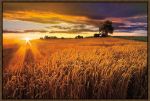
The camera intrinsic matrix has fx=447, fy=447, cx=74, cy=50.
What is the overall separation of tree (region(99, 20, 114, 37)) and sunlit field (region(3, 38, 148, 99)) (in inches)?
3.7

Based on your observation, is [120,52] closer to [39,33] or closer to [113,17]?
[113,17]

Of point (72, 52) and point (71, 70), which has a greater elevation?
point (72, 52)

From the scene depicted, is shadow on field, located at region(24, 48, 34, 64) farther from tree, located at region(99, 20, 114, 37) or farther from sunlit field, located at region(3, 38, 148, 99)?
tree, located at region(99, 20, 114, 37)

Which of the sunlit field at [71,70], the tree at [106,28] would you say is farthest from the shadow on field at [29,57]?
the tree at [106,28]

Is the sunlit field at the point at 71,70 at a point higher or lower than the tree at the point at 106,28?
lower

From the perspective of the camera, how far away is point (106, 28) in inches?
189

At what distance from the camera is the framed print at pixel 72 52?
15.6 ft

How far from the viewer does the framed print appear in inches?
187

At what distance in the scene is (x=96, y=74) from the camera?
4.80m

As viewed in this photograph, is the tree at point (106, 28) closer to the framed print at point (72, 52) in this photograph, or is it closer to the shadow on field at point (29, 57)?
the framed print at point (72, 52)

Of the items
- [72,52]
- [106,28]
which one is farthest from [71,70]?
[106,28]

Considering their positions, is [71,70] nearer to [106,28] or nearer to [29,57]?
[29,57]

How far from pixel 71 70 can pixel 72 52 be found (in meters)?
0.20

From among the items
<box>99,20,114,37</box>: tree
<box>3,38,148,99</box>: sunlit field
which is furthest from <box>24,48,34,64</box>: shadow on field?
<box>99,20,114,37</box>: tree
